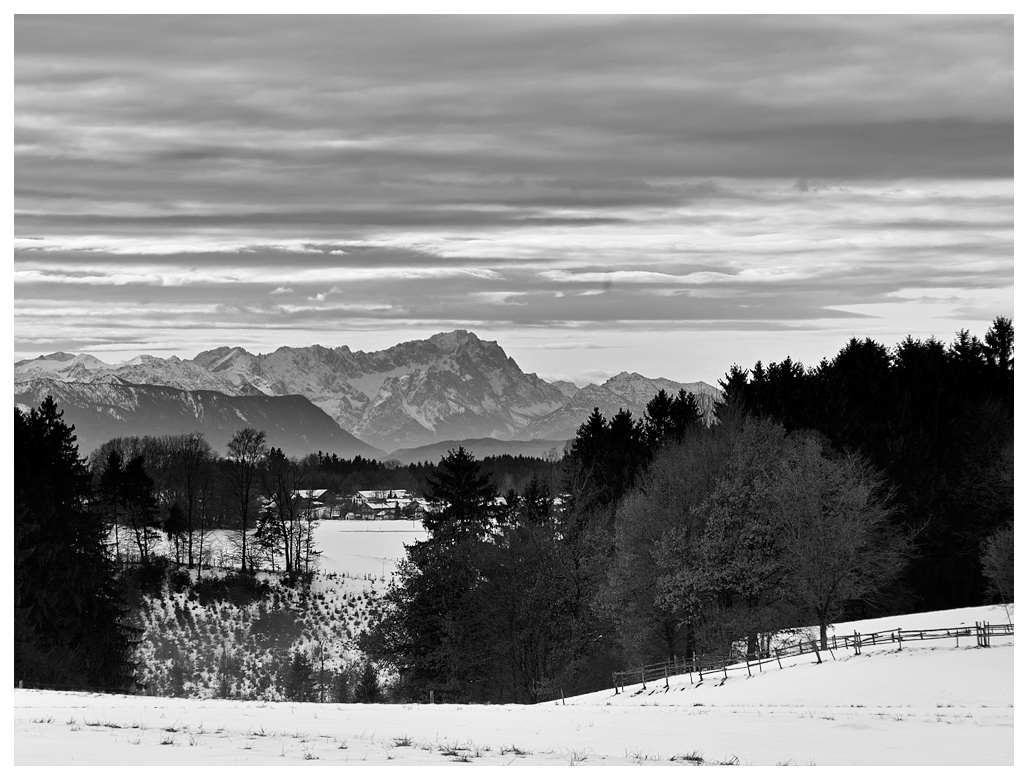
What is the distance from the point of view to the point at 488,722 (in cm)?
2822

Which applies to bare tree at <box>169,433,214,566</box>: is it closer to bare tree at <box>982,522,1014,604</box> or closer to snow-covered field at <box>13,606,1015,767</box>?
bare tree at <box>982,522,1014,604</box>

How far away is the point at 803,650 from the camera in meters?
46.0

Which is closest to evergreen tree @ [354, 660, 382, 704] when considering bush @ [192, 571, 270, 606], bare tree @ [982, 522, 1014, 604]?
bare tree @ [982, 522, 1014, 604]

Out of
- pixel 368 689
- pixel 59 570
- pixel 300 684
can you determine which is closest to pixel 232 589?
pixel 300 684

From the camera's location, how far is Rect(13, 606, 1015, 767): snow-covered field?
20.0 metres

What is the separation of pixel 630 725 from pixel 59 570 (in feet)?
137

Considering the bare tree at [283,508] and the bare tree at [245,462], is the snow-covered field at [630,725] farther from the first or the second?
the bare tree at [245,462]

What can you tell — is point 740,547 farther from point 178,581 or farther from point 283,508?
point 283,508

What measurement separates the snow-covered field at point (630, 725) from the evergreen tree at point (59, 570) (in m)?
22.4

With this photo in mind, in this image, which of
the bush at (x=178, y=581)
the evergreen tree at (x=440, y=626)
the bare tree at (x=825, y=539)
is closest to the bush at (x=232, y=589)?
the bush at (x=178, y=581)

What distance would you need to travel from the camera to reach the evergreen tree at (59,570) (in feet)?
184

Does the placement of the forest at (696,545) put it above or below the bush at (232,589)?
above
